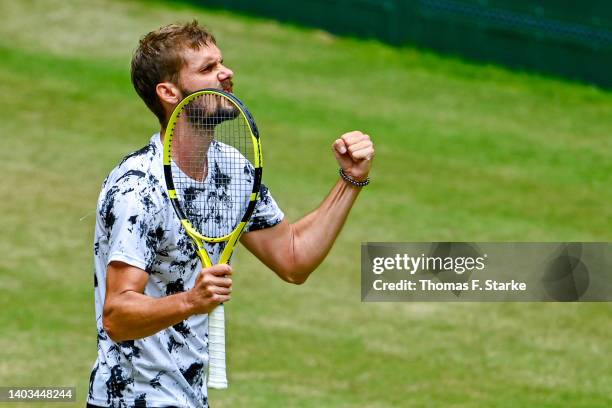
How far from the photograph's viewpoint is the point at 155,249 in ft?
16.2

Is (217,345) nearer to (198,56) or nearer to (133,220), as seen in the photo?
(133,220)

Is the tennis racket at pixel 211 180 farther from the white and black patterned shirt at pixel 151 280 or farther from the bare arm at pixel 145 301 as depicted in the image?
the bare arm at pixel 145 301

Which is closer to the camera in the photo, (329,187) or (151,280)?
(151,280)

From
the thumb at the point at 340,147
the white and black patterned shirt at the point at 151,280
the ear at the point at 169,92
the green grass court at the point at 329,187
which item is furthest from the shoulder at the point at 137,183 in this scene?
the green grass court at the point at 329,187

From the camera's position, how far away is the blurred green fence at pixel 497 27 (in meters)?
16.4

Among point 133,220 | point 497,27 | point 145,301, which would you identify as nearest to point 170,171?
point 133,220

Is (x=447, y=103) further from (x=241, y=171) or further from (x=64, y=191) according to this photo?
(x=241, y=171)

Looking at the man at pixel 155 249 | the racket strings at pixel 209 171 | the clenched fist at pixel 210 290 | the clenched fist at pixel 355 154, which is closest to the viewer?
the clenched fist at pixel 210 290

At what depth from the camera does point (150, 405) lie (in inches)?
202

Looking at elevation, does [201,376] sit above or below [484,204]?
below

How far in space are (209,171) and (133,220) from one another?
53 centimetres

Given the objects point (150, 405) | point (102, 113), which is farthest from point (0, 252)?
point (150, 405)

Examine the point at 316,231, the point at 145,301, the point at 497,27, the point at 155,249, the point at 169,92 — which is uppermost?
the point at 497,27

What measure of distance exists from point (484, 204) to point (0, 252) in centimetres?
487
